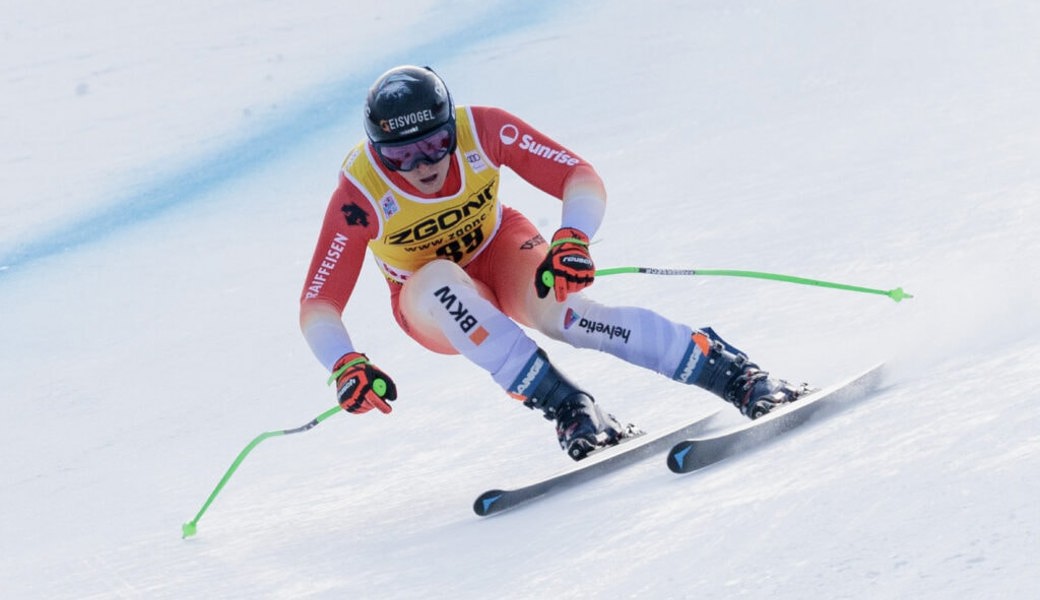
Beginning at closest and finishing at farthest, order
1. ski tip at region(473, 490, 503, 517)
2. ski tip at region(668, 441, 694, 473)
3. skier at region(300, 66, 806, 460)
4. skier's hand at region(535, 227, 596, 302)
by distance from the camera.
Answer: ski tip at region(668, 441, 694, 473) < ski tip at region(473, 490, 503, 517) < skier's hand at region(535, 227, 596, 302) < skier at region(300, 66, 806, 460)

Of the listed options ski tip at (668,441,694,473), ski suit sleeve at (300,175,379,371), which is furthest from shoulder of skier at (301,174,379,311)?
ski tip at (668,441,694,473)

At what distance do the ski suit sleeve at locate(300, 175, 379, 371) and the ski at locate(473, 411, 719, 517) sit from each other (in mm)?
747

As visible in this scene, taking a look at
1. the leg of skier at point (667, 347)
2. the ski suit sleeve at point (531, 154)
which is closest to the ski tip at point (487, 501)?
the leg of skier at point (667, 347)

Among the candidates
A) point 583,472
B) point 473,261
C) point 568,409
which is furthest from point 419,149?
point 583,472

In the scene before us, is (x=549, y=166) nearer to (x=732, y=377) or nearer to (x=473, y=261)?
(x=473, y=261)

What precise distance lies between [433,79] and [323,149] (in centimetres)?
560

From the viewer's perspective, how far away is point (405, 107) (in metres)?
3.71

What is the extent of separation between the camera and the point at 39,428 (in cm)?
523

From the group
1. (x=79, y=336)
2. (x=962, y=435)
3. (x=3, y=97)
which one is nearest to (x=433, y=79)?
(x=962, y=435)

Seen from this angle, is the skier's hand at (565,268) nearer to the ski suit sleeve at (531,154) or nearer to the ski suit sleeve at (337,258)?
the ski suit sleeve at (531,154)

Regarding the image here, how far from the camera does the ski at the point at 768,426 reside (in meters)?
3.09

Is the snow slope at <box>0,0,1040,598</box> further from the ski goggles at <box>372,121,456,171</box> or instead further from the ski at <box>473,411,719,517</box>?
the ski goggles at <box>372,121,456,171</box>

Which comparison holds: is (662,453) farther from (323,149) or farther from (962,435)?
(323,149)

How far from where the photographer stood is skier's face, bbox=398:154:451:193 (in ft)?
12.6
